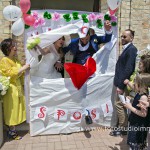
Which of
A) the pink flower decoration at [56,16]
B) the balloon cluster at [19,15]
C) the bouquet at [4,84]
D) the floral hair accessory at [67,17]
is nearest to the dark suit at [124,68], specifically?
the floral hair accessory at [67,17]

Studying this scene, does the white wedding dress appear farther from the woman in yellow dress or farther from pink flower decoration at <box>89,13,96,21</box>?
pink flower decoration at <box>89,13,96,21</box>

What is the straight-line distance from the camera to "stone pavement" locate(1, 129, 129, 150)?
3.49m

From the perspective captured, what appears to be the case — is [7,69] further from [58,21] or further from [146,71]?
[146,71]

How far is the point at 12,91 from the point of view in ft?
12.0

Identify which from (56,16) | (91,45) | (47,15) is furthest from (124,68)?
(47,15)

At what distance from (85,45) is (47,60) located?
28.3 inches

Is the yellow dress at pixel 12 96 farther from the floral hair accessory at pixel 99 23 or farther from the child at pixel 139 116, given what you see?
the child at pixel 139 116

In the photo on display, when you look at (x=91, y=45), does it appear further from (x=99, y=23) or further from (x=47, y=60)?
(x=47, y=60)

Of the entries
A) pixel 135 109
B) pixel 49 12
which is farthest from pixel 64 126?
pixel 49 12

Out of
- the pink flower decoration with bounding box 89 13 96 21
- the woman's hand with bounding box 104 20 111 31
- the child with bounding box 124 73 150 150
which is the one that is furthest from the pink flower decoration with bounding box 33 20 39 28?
the child with bounding box 124 73 150 150

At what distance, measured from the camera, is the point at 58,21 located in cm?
368

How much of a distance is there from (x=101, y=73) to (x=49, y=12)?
138cm

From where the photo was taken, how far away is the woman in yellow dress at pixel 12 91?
3564mm

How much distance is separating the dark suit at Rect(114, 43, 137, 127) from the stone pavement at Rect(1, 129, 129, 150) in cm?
45
